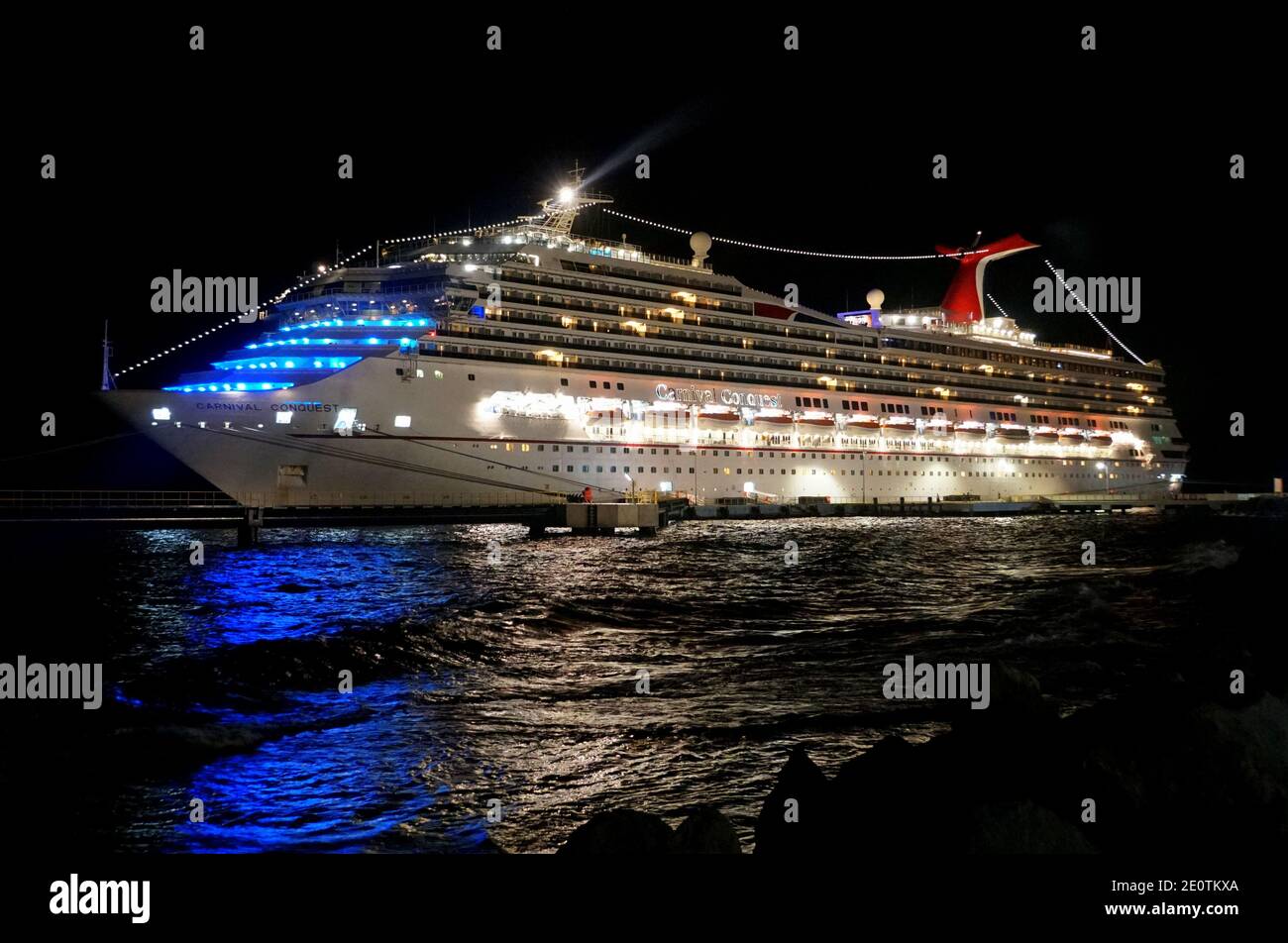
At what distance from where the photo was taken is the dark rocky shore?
227 inches

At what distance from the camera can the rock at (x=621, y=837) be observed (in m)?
5.69

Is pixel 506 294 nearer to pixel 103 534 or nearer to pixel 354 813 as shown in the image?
pixel 103 534

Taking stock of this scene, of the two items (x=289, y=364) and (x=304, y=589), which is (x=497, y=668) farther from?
(x=289, y=364)

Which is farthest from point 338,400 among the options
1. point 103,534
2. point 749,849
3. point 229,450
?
point 749,849

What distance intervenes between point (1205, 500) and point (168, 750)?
3648 inches

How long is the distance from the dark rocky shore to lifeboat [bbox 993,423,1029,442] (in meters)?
75.9

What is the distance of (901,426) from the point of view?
7306 cm

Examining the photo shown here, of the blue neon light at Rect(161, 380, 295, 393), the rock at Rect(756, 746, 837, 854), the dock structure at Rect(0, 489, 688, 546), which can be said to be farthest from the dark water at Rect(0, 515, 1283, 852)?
the blue neon light at Rect(161, 380, 295, 393)

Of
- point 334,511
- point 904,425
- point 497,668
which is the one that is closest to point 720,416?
point 904,425

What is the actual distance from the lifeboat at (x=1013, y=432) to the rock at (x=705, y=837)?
78846 mm

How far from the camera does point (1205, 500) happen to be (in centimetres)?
8706

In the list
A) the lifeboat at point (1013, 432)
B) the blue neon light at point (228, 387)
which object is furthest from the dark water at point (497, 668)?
the lifeboat at point (1013, 432)

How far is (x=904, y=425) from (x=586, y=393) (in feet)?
89.7

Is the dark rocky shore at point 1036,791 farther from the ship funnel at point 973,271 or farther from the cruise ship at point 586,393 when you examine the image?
the ship funnel at point 973,271
